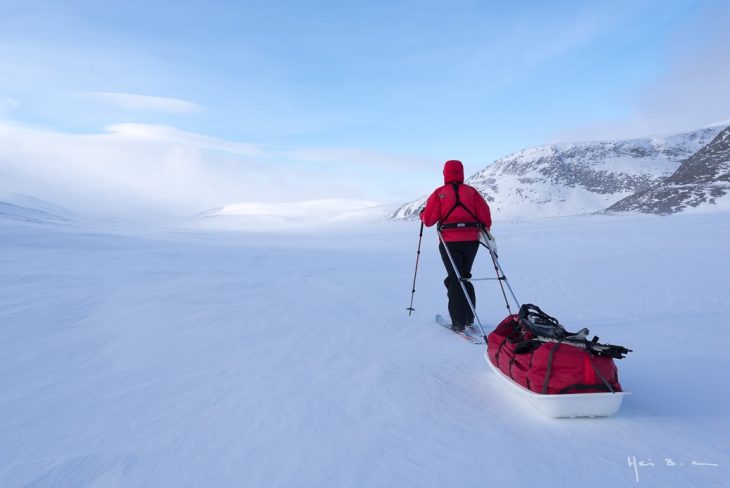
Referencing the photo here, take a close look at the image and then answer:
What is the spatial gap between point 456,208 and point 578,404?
318 centimetres

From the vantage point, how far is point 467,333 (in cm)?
570

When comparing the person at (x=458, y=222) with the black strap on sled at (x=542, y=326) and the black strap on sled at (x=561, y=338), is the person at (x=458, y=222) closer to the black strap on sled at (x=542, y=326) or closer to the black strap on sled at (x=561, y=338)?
the black strap on sled at (x=542, y=326)

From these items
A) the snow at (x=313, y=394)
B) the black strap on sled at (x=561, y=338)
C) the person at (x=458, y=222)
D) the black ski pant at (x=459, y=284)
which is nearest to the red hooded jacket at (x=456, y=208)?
the person at (x=458, y=222)

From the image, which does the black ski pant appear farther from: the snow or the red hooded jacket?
the snow

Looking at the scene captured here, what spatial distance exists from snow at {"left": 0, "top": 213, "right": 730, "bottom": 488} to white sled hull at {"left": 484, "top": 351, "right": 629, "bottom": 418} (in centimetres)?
7

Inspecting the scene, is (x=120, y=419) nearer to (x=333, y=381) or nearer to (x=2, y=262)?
(x=333, y=381)

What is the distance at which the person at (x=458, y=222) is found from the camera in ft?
19.0

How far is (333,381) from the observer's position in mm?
4078

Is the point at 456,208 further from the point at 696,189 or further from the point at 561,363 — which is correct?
the point at 696,189

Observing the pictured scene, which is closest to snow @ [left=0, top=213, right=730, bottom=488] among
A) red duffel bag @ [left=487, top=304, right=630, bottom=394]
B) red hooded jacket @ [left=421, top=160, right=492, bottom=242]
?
red duffel bag @ [left=487, top=304, right=630, bottom=394]

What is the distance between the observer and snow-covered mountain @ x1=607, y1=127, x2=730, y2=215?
91.9m

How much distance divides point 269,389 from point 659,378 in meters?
3.96

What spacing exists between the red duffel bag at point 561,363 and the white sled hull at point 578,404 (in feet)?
0.14

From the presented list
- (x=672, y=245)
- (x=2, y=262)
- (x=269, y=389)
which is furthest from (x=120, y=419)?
(x=672, y=245)
